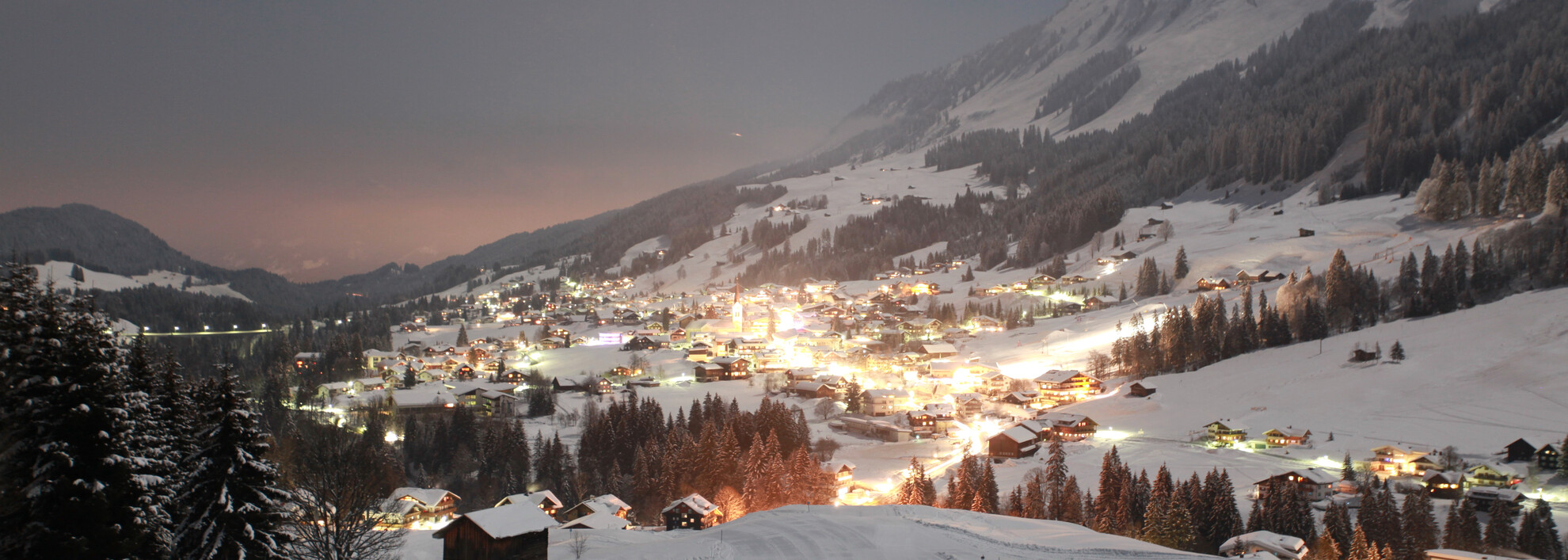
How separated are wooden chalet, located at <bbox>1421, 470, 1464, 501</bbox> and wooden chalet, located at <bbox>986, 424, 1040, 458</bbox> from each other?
18680 millimetres

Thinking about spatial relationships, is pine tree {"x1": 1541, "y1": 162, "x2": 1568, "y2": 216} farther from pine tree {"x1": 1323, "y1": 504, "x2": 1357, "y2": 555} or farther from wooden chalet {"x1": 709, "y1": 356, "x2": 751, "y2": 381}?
wooden chalet {"x1": 709, "y1": 356, "x2": 751, "y2": 381}

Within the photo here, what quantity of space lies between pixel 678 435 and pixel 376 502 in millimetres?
30190

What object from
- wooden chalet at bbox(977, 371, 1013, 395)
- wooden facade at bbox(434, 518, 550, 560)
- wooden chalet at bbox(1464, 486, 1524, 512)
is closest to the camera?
wooden facade at bbox(434, 518, 550, 560)

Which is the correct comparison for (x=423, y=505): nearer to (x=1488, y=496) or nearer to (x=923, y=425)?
(x=923, y=425)

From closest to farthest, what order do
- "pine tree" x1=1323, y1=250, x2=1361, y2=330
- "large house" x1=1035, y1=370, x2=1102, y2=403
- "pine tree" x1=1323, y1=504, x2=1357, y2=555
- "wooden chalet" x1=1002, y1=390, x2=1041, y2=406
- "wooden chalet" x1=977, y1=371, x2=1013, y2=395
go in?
1. "pine tree" x1=1323, y1=504, x2=1357, y2=555
2. "wooden chalet" x1=1002, y1=390, x2=1041, y2=406
3. "large house" x1=1035, y1=370, x2=1102, y2=403
4. "pine tree" x1=1323, y1=250, x2=1361, y2=330
5. "wooden chalet" x1=977, y1=371, x2=1013, y2=395

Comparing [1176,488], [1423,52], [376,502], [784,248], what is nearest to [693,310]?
[784,248]

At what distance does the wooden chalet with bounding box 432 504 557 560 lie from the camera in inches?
929

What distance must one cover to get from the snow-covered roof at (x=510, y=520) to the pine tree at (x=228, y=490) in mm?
9933

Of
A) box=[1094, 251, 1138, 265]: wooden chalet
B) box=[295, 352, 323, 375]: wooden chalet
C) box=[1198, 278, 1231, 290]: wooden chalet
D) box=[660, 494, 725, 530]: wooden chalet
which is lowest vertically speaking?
box=[660, 494, 725, 530]: wooden chalet

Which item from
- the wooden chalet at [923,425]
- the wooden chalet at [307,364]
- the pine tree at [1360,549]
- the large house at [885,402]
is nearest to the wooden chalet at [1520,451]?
the pine tree at [1360,549]

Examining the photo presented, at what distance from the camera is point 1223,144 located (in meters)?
130

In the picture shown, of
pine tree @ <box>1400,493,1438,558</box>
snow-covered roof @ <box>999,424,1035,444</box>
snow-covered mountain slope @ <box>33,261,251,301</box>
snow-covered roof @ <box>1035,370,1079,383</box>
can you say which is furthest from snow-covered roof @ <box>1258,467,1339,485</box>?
snow-covered mountain slope @ <box>33,261,251,301</box>

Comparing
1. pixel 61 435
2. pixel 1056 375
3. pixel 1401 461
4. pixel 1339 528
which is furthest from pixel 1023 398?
pixel 61 435

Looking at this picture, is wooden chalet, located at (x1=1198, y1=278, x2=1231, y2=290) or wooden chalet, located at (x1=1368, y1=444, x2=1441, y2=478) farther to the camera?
wooden chalet, located at (x1=1198, y1=278, x2=1231, y2=290)
